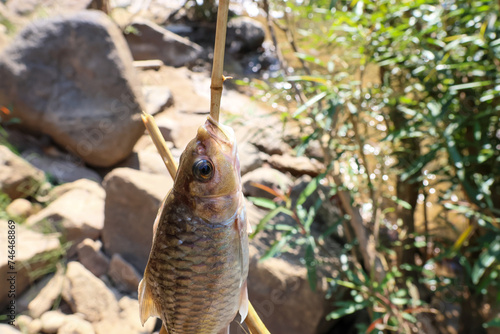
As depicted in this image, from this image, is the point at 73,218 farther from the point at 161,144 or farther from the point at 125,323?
the point at 161,144

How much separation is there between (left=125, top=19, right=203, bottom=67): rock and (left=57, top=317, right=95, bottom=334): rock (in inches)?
140

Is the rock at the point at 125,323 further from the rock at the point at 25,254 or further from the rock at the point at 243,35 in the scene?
the rock at the point at 243,35

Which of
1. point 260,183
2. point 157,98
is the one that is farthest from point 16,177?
point 157,98

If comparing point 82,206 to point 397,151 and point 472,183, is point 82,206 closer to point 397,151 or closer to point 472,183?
point 397,151

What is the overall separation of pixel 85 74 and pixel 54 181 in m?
0.80

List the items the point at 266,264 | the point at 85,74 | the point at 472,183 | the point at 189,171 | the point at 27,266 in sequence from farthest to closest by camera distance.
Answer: the point at 85,74, the point at 27,266, the point at 266,264, the point at 472,183, the point at 189,171

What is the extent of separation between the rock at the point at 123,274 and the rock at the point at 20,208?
618 mm

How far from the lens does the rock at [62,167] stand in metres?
2.74

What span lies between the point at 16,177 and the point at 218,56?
2.42m

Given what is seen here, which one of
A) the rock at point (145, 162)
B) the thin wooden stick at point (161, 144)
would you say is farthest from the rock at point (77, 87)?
the thin wooden stick at point (161, 144)

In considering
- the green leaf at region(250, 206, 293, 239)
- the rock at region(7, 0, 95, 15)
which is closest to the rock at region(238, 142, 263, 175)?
the green leaf at region(250, 206, 293, 239)

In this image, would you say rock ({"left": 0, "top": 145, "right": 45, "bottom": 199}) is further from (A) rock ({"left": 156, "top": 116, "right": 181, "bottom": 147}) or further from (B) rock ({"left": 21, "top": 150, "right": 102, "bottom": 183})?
(A) rock ({"left": 156, "top": 116, "right": 181, "bottom": 147})

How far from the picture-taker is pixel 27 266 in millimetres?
1985

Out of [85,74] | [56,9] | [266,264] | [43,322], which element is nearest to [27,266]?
[43,322]
